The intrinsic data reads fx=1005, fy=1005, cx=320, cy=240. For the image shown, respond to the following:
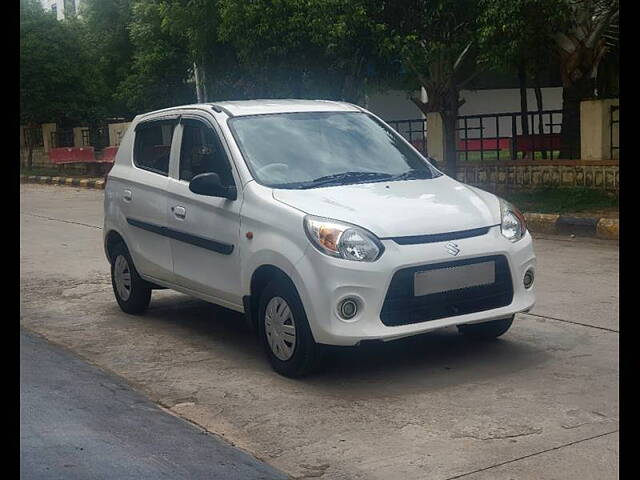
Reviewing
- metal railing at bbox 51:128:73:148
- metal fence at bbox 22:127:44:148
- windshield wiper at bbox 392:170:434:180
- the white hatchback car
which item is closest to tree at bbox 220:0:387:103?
the white hatchback car

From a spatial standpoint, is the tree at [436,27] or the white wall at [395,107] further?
the white wall at [395,107]

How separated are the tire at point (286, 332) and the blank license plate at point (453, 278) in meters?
0.70

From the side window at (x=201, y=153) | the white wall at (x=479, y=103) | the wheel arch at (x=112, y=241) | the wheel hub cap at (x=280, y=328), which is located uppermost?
the white wall at (x=479, y=103)

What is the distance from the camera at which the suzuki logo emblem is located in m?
5.92

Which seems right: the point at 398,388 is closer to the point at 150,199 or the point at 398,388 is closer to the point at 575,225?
the point at 150,199

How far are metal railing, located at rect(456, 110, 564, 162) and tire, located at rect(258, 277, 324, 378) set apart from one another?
1009 cm

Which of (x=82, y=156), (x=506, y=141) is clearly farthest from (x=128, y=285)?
(x=82, y=156)

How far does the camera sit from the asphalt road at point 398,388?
4715 mm

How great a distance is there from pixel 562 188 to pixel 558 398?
974 centimetres

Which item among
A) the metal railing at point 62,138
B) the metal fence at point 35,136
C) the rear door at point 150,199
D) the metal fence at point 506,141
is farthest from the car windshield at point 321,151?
the metal fence at point 35,136

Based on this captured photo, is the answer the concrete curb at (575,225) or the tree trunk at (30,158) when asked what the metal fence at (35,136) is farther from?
the concrete curb at (575,225)

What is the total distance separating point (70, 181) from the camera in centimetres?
2881
